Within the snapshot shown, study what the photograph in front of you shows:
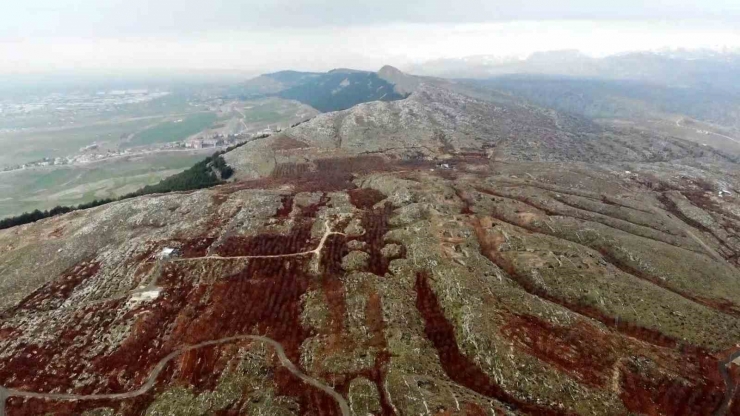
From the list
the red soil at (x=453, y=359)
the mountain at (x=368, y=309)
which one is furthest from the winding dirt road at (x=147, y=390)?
the red soil at (x=453, y=359)

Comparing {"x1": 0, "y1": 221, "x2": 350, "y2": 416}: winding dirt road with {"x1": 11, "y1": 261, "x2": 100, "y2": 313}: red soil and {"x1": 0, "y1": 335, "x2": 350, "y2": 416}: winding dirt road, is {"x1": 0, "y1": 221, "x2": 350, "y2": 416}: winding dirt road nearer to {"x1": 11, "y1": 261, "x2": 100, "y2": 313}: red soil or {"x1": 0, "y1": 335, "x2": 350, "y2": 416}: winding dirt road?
{"x1": 0, "y1": 335, "x2": 350, "y2": 416}: winding dirt road

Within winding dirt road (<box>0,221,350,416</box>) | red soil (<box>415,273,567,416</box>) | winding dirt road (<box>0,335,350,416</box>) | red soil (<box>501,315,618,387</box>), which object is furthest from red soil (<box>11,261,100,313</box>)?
red soil (<box>501,315,618,387</box>)

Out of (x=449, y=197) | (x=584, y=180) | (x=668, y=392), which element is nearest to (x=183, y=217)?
(x=449, y=197)

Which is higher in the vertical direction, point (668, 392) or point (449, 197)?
point (449, 197)

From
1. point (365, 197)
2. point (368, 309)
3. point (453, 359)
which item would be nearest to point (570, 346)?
point (453, 359)

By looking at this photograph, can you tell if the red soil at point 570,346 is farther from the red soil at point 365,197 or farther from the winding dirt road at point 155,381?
the red soil at point 365,197

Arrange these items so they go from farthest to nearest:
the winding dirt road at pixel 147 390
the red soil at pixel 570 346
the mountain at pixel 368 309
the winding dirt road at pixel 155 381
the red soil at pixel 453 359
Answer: the red soil at pixel 570 346, the mountain at pixel 368 309, the winding dirt road at pixel 155 381, the winding dirt road at pixel 147 390, the red soil at pixel 453 359

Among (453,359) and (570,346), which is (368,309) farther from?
(570,346)

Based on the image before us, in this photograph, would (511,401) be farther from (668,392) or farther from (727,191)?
(727,191)
